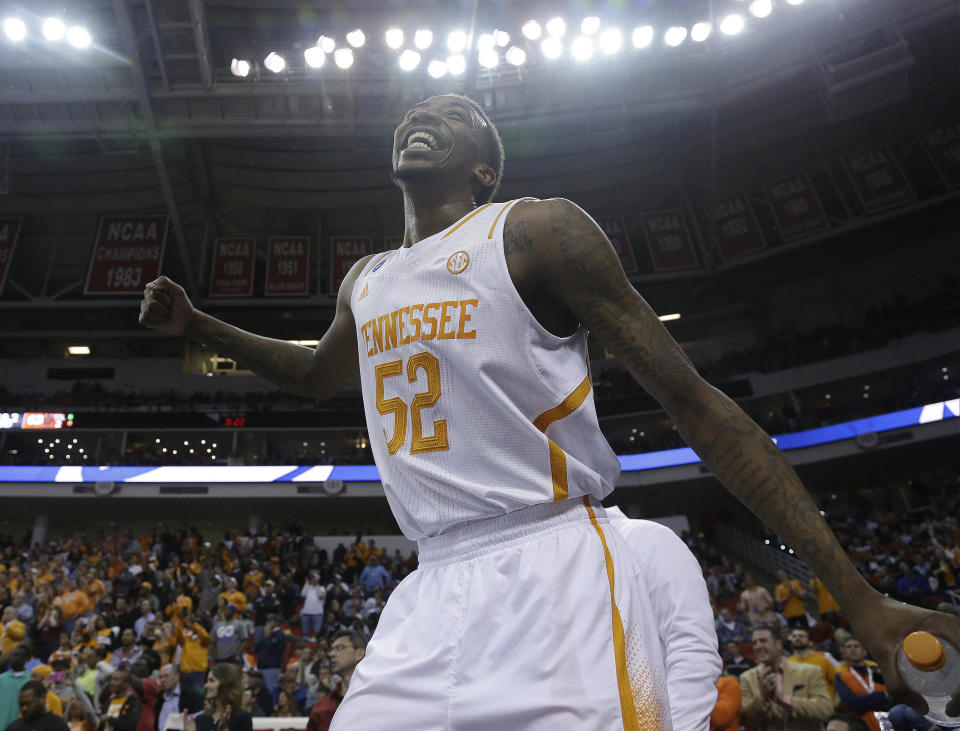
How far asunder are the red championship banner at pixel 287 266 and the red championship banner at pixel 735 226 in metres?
11.7

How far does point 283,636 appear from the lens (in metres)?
9.14

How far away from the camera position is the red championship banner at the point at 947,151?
64.9 ft

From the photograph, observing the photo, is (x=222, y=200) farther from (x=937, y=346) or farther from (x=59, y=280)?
(x=937, y=346)

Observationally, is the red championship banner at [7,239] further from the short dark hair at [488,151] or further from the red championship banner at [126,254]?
the short dark hair at [488,151]

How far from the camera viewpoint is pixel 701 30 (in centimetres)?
1728

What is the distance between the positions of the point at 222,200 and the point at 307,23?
6337 mm

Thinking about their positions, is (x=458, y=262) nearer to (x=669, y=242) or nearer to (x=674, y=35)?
(x=674, y=35)

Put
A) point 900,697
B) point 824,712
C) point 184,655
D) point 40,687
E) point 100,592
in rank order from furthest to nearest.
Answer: point 100,592, point 184,655, point 40,687, point 824,712, point 900,697

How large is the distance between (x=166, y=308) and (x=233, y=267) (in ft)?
67.8

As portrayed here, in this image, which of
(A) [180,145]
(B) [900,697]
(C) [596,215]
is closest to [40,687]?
(B) [900,697]

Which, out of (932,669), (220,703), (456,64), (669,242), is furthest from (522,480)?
(669,242)

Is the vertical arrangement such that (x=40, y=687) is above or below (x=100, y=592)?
below

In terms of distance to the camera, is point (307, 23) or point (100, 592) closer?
point (100, 592)

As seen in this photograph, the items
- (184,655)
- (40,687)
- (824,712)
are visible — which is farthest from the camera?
(184,655)
